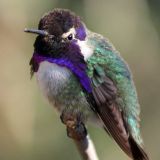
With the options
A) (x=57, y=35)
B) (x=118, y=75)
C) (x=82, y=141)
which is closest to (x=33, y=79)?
(x=118, y=75)

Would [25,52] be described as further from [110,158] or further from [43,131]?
[110,158]

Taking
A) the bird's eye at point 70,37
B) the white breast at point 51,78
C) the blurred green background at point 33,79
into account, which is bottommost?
the blurred green background at point 33,79

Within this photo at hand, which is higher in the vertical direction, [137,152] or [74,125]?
[74,125]

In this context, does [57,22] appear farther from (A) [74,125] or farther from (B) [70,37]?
(A) [74,125]

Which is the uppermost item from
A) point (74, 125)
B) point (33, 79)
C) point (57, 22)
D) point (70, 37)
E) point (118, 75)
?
point (57, 22)

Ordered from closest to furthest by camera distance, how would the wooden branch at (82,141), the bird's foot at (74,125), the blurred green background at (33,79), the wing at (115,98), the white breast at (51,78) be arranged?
1. the wooden branch at (82,141)
2. the bird's foot at (74,125)
3. the white breast at (51,78)
4. the wing at (115,98)
5. the blurred green background at (33,79)

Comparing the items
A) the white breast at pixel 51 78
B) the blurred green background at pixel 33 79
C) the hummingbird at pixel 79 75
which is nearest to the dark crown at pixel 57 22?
the hummingbird at pixel 79 75

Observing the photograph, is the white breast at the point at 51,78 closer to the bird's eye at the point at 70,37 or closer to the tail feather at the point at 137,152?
the bird's eye at the point at 70,37

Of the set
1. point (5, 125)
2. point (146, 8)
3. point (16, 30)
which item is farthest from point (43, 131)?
point (146, 8)
